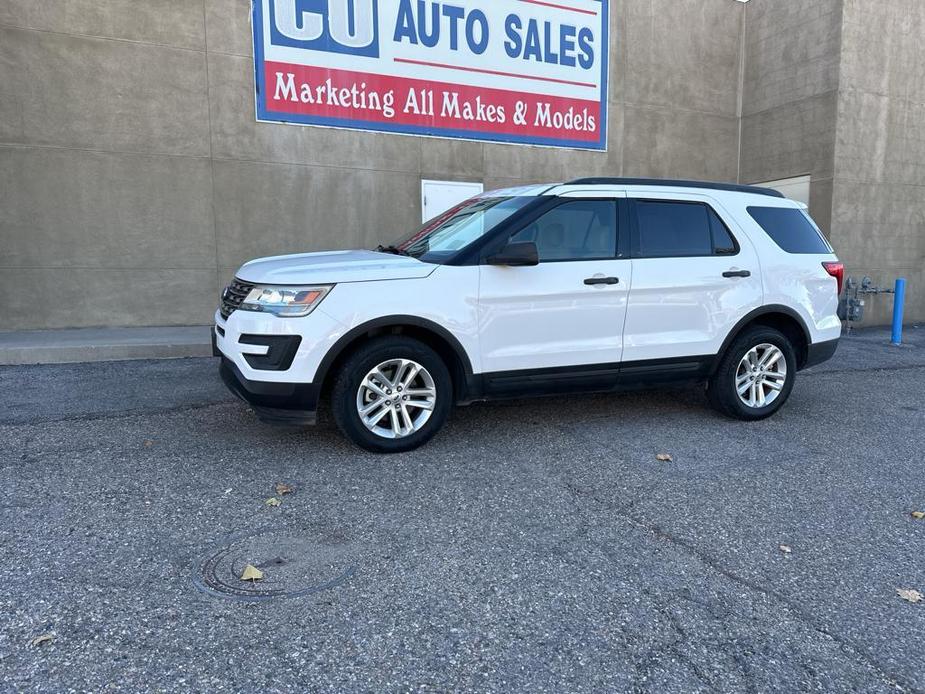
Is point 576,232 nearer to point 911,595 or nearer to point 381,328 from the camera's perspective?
point 381,328

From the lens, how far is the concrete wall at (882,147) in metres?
11.1

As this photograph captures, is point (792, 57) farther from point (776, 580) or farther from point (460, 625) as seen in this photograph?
point (460, 625)

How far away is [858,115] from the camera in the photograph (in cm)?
1120

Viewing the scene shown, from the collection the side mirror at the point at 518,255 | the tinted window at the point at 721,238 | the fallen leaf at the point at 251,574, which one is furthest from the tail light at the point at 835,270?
the fallen leaf at the point at 251,574

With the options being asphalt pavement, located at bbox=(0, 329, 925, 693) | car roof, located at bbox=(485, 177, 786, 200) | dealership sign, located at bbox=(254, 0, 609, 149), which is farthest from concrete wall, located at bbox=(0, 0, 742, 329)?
car roof, located at bbox=(485, 177, 786, 200)

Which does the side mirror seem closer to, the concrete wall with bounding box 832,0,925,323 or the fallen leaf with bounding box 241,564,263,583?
the fallen leaf with bounding box 241,564,263,583

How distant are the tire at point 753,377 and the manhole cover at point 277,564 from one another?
3523mm

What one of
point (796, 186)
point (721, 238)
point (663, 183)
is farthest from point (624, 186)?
point (796, 186)

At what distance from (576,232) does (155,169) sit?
6832 mm

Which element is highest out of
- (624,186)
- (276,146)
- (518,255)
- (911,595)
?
(276,146)

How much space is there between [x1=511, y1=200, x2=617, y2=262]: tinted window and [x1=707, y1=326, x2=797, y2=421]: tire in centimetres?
141

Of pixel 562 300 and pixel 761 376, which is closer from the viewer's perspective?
pixel 562 300

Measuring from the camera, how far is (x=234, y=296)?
15.0ft

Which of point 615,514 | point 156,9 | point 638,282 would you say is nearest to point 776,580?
point 615,514
